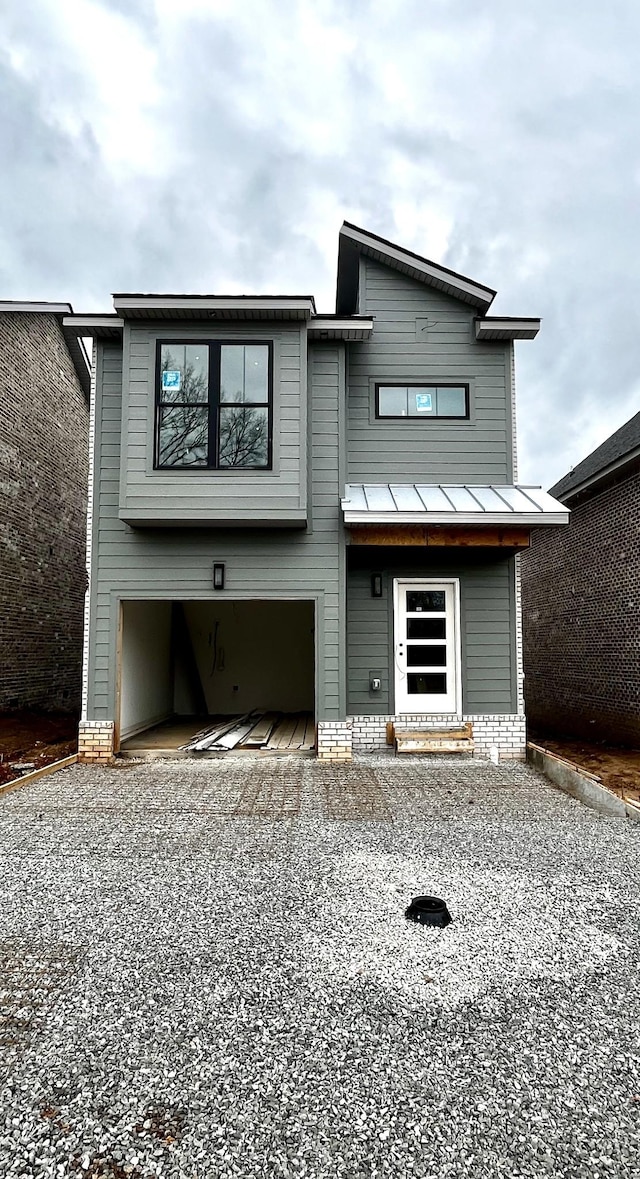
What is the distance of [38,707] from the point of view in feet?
37.2

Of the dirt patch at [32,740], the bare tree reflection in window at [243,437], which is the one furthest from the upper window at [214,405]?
the dirt patch at [32,740]

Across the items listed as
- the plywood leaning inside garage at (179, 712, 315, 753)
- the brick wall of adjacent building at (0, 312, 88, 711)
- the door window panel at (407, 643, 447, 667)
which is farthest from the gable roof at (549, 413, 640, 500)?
the brick wall of adjacent building at (0, 312, 88, 711)

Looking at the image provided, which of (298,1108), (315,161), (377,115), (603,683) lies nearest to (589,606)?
(603,683)

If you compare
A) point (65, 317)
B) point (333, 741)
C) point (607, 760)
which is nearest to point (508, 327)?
point (65, 317)

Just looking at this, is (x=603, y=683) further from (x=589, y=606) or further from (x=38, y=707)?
(x=38, y=707)

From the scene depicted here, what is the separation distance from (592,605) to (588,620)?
303mm

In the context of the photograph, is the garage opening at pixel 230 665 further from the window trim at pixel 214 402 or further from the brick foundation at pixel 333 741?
the window trim at pixel 214 402

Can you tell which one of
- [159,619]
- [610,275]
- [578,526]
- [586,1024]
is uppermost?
[610,275]

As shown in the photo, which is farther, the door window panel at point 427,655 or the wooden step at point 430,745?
the door window panel at point 427,655

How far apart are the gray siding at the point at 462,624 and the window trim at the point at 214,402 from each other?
194 centimetres

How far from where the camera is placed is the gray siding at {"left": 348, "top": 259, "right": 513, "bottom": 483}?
27.1 feet

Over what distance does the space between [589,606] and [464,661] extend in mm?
3812

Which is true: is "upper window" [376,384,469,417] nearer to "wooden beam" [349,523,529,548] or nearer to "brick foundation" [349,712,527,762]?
"wooden beam" [349,523,529,548]

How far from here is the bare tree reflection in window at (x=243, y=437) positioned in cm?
725
